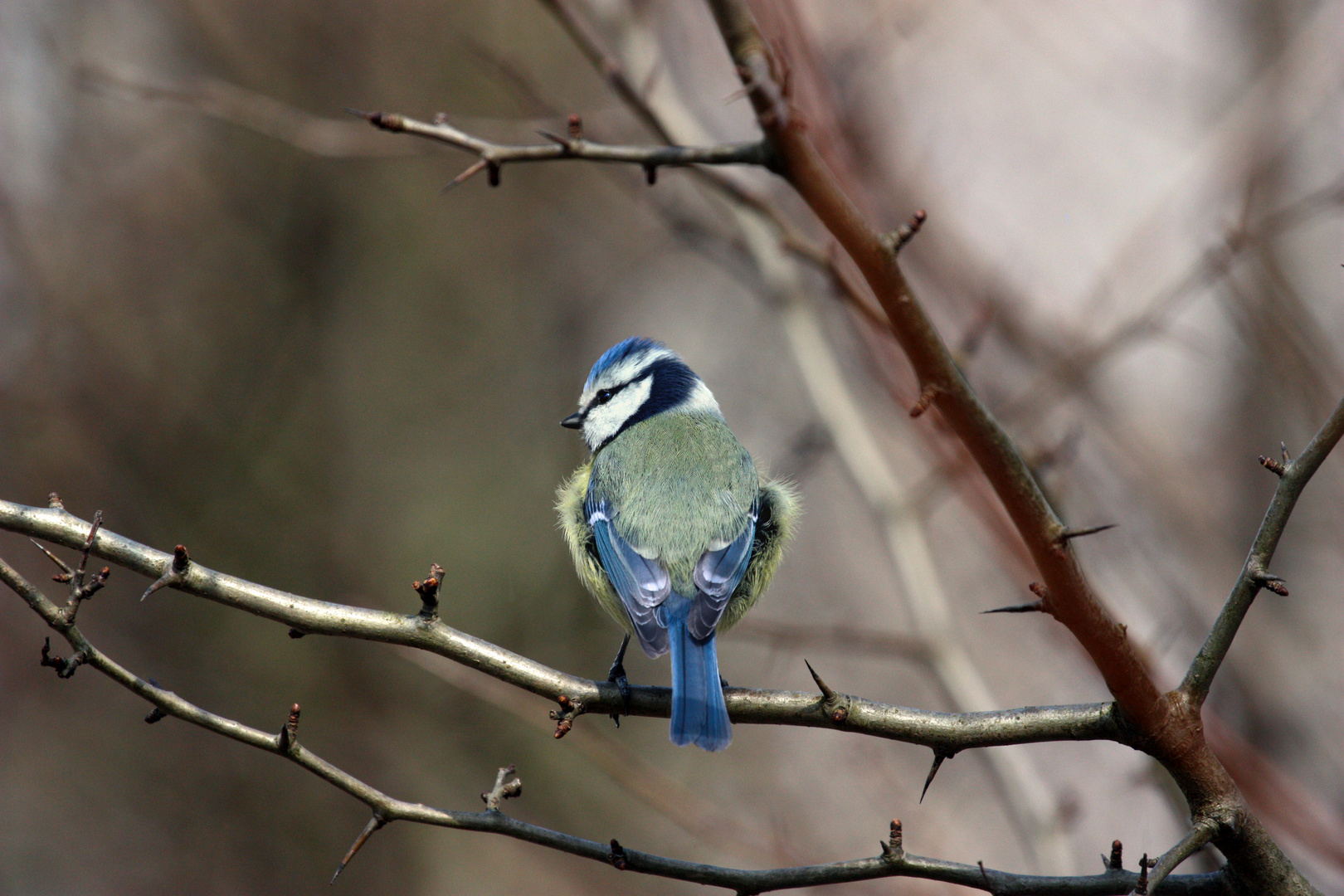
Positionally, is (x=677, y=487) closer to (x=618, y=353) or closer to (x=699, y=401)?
(x=699, y=401)

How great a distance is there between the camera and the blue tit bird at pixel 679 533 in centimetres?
267

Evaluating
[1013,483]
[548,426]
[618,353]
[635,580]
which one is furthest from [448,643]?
[548,426]

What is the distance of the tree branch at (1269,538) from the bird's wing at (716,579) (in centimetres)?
127

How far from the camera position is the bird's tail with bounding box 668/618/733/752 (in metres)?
2.29

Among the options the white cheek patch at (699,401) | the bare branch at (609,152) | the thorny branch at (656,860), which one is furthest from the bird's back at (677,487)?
the bare branch at (609,152)

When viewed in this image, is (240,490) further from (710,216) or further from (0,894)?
(710,216)

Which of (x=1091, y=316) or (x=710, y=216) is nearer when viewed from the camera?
(x=1091, y=316)

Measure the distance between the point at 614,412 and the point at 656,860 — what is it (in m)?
2.12

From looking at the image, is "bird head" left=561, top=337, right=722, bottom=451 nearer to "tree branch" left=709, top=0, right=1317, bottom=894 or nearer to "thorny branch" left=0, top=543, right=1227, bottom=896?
"thorny branch" left=0, top=543, right=1227, bottom=896

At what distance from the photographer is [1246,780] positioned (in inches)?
103

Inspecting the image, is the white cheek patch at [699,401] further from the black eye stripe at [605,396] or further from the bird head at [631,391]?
the black eye stripe at [605,396]

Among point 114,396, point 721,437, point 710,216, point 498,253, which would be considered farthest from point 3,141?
point 721,437

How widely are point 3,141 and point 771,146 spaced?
22.6 feet

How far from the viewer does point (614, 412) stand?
12.4 feet
